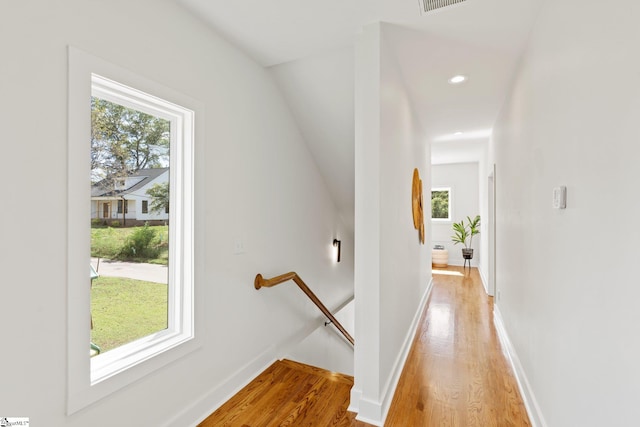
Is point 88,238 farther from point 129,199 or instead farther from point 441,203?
point 441,203

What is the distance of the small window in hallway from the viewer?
311 inches

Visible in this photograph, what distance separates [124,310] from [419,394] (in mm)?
2040

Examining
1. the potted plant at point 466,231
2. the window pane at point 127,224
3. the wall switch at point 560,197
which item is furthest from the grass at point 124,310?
the potted plant at point 466,231

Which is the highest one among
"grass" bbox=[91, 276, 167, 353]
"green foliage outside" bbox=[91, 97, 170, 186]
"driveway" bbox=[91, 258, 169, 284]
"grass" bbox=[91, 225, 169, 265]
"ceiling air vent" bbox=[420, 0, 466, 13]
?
"ceiling air vent" bbox=[420, 0, 466, 13]

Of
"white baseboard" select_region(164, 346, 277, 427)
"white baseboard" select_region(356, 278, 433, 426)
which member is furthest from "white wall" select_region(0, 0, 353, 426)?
"white baseboard" select_region(356, 278, 433, 426)

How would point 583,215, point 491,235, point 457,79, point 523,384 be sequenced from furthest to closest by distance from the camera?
point 491,235, point 457,79, point 523,384, point 583,215

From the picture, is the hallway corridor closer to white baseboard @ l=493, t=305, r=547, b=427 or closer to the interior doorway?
white baseboard @ l=493, t=305, r=547, b=427

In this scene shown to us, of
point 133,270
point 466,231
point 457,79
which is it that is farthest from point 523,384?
point 466,231

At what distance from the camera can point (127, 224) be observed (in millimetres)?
1706

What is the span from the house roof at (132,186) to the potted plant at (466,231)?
692 centimetres

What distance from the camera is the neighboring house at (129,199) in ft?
5.08

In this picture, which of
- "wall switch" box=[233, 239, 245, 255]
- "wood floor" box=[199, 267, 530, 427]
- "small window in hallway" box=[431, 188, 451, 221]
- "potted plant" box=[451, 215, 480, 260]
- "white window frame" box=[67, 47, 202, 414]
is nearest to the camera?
"white window frame" box=[67, 47, 202, 414]

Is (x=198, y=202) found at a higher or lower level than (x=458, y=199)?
lower

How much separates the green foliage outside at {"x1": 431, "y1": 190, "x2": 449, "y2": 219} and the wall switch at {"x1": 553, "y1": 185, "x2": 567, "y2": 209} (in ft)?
21.9
